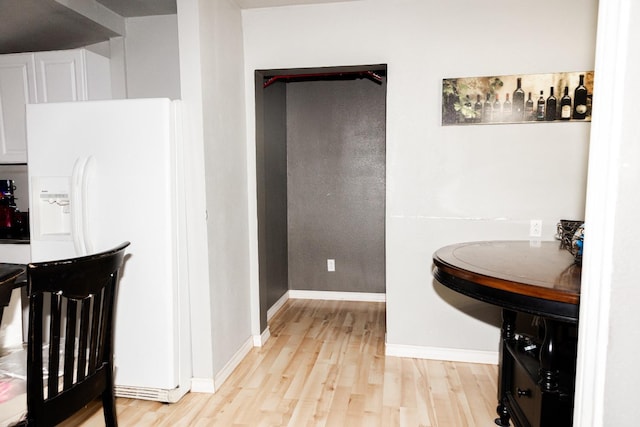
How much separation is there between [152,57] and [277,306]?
8.06 feet

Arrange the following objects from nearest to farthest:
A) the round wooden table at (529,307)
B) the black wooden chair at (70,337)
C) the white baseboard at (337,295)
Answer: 1. the black wooden chair at (70,337)
2. the round wooden table at (529,307)
3. the white baseboard at (337,295)

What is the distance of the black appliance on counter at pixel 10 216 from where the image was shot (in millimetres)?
3024

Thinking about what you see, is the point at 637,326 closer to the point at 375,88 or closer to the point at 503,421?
the point at 503,421

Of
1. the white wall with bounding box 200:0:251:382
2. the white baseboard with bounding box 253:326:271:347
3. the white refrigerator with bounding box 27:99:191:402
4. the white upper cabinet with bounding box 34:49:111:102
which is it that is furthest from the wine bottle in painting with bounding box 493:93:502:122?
the white upper cabinet with bounding box 34:49:111:102

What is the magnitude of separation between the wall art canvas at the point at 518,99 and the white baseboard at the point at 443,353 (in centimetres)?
159

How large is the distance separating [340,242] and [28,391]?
10.6 ft

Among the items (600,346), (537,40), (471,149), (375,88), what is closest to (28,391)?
(600,346)

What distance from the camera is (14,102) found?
298cm

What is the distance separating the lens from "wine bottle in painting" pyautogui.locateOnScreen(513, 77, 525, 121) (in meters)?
2.68

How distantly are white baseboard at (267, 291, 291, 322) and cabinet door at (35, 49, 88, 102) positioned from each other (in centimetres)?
231

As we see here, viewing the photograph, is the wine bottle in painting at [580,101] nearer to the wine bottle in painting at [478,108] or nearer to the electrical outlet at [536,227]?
the wine bottle in painting at [478,108]

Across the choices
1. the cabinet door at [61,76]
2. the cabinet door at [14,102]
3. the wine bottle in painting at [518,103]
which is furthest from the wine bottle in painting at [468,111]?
the cabinet door at [14,102]

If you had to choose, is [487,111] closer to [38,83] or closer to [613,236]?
[613,236]

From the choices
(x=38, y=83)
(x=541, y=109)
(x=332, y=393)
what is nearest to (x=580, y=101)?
(x=541, y=109)
